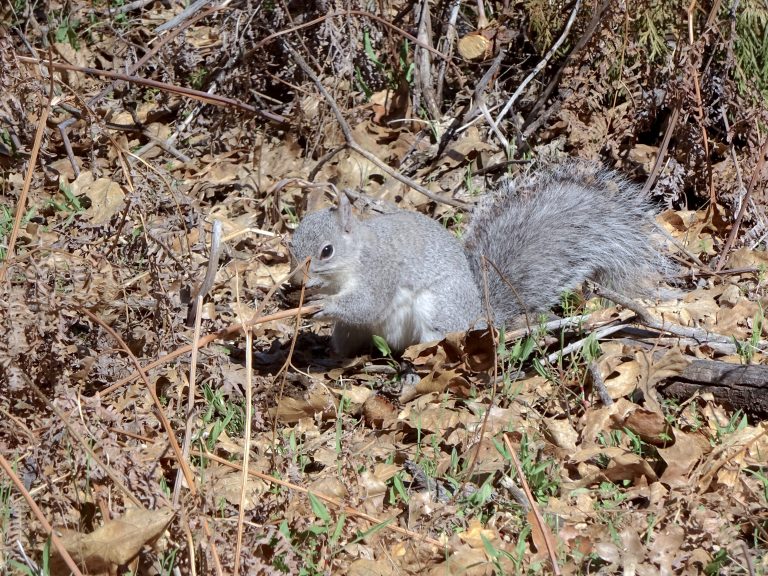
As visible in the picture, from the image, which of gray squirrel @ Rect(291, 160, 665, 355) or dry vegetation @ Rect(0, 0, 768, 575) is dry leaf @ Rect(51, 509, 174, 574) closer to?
dry vegetation @ Rect(0, 0, 768, 575)

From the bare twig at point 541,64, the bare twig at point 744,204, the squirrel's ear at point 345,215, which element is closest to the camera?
the squirrel's ear at point 345,215

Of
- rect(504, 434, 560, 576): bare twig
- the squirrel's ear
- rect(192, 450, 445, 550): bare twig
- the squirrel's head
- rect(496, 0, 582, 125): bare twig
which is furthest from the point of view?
rect(496, 0, 582, 125): bare twig

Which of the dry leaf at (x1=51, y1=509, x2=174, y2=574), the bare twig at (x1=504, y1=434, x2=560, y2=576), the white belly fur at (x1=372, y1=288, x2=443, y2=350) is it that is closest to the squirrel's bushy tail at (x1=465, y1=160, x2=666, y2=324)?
the white belly fur at (x1=372, y1=288, x2=443, y2=350)

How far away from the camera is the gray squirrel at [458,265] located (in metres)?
3.29

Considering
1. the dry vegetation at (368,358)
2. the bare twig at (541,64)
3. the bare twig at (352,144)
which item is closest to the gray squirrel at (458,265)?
the dry vegetation at (368,358)

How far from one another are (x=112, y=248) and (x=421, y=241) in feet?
3.91

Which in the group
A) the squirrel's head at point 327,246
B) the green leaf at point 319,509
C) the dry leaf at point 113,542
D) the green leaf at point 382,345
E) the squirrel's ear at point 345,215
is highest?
the squirrel's ear at point 345,215

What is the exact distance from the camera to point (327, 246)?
3178 mm

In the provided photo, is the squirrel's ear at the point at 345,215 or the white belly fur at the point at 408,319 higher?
the squirrel's ear at the point at 345,215

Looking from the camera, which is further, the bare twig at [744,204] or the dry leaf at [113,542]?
the bare twig at [744,204]

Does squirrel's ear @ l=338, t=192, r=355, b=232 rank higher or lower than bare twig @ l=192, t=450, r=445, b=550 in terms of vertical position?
higher

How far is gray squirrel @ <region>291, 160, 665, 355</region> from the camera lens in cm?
329

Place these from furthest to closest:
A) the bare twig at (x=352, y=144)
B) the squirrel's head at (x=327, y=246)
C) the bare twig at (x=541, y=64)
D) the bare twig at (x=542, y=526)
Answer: the bare twig at (x=541, y=64) < the bare twig at (x=352, y=144) < the squirrel's head at (x=327, y=246) < the bare twig at (x=542, y=526)

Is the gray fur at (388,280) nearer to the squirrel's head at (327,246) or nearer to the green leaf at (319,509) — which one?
the squirrel's head at (327,246)
